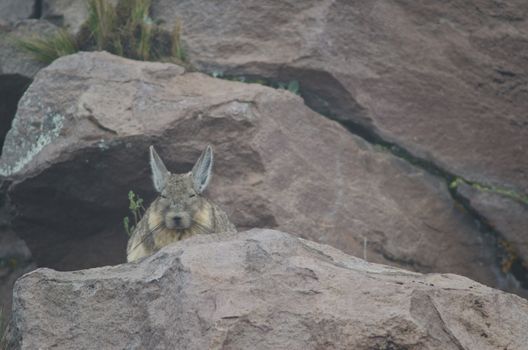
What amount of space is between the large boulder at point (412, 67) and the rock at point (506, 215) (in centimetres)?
24

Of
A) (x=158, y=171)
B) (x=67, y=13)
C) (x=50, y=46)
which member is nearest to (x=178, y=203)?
(x=158, y=171)

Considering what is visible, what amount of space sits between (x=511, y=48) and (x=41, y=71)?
5.00 m

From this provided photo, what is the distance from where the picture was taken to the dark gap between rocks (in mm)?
9805

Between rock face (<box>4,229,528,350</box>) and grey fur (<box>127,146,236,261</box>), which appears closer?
rock face (<box>4,229,528,350</box>)

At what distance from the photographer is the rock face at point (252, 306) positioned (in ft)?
17.5

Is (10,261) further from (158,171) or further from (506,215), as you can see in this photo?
(506,215)

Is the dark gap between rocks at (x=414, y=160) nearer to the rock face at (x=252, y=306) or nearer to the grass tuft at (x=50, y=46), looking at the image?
the grass tuft at (x=50, y=46)

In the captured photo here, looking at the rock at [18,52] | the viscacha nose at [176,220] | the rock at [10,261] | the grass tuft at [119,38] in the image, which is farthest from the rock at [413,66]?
the rock at [10,261]

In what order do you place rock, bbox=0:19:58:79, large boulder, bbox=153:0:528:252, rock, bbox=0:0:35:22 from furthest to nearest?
rock, bbox=0:0:35:22, rock, bbox=0:19:58:79, large boulder, bbox=153:0:528:252

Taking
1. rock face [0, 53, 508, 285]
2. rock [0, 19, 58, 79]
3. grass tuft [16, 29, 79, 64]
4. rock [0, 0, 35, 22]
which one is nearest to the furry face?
rock face [0, 53, 508, 285]

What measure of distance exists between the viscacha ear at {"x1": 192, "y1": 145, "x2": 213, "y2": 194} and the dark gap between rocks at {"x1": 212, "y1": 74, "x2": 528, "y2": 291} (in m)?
1.99

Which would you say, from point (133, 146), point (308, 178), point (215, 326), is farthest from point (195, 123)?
point (215, 326)

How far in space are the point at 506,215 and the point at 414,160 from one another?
1109 millimetres

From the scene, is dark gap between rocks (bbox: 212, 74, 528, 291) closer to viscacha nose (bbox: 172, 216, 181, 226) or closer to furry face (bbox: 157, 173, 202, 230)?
furry face (bbox: 157, 173, 202, 230)
